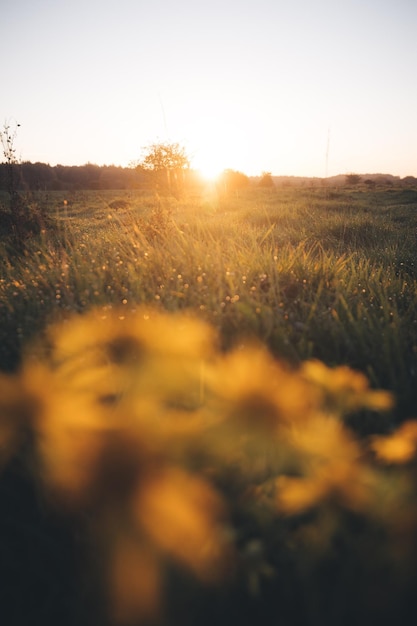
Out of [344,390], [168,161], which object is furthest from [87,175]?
[344,390]

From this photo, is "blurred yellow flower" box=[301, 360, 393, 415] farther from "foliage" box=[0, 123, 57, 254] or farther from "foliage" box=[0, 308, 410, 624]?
"foliage" box=[0, 123, 57, 254]

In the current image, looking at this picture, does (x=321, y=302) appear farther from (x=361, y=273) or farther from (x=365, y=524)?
(x=365, y=524)

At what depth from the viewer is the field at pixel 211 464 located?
1028 millimetres

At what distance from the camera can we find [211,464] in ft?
4.36

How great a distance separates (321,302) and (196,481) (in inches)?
68.0

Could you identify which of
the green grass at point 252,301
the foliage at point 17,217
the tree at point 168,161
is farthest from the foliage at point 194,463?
the tree at point 168,161

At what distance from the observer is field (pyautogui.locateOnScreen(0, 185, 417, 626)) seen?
3.37ft

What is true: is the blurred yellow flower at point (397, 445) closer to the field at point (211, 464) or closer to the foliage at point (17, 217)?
the field at point (211, 464)

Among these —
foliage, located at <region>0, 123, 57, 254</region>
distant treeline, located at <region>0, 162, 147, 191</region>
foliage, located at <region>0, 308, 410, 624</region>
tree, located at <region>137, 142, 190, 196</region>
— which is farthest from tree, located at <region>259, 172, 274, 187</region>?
foliage, located at <region>0, 308, 410, 624</region>

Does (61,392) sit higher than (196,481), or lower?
higher

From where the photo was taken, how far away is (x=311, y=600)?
3.23 feet

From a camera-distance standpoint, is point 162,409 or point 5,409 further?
Result: point 162,409

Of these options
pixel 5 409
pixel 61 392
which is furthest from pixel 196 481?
pixel 5 409

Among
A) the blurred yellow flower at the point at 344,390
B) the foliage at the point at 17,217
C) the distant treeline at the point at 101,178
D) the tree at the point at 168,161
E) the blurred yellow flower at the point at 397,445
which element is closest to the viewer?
the blurred yellow flower at the point at 397,445
